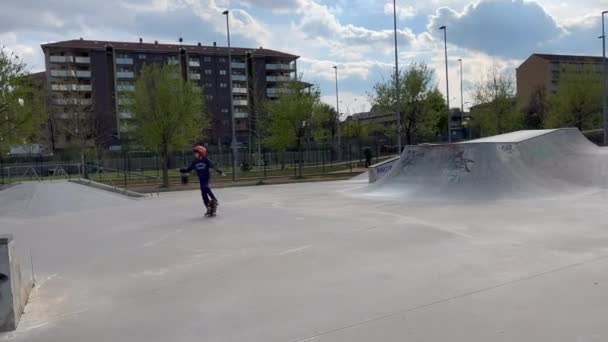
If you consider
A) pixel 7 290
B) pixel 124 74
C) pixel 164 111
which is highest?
pixel 124 74

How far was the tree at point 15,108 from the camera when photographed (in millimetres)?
20281

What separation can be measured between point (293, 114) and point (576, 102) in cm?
2325

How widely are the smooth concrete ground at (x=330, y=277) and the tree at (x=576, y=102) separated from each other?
31.1m

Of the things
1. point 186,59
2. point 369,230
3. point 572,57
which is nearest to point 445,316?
point 369,230

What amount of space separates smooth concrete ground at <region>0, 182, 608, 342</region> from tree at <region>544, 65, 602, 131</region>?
102 feet

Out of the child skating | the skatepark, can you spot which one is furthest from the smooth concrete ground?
the child skating

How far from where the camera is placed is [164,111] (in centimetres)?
2669

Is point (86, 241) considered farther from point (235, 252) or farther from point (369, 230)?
point (369, 230)

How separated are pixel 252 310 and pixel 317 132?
33986 mm

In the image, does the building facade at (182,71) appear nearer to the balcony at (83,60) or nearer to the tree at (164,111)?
the balcony at (83,60)

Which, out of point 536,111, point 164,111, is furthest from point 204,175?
point 536,111

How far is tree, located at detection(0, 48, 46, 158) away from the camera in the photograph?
2028 cm

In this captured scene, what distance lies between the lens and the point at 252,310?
4332 mm

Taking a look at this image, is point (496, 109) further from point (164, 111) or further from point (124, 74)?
point (124, 74)
